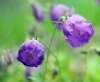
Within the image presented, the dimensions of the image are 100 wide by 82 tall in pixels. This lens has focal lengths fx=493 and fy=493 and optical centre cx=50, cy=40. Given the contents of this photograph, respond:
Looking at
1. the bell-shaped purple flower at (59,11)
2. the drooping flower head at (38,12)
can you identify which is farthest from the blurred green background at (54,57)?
the bell-shaped purple flower at (59,11)

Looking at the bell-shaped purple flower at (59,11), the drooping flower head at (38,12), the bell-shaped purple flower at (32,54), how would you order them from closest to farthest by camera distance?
the bell-shaped purple flower at (32,54)
the bell-shaped purple flower at (59,11)
the drooping flower head at (38,12)

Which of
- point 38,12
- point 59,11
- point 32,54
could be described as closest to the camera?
point 32,54

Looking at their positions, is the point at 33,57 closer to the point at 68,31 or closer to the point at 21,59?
the point at 21,59

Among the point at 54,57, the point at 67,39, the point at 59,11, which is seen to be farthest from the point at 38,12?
the point at 67,39

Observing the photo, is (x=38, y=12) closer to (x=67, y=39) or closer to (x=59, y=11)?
(x=59, y=11)

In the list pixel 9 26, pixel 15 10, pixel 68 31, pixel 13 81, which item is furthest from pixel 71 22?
pixel 15 10

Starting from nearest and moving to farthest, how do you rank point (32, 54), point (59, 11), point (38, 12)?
point (32, 54) → point (59, 11) → point (38, 12)

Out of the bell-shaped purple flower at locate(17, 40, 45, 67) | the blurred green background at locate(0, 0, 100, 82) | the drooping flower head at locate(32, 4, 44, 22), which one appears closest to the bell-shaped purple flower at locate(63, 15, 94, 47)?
the bell-shaped purple flower at locate(17, 40, 45, 67)

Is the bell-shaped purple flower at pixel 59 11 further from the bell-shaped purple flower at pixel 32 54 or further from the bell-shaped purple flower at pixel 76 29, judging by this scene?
the bell-shaped purple flower at pixel 32 54

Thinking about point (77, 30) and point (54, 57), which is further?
point (54, 57)
